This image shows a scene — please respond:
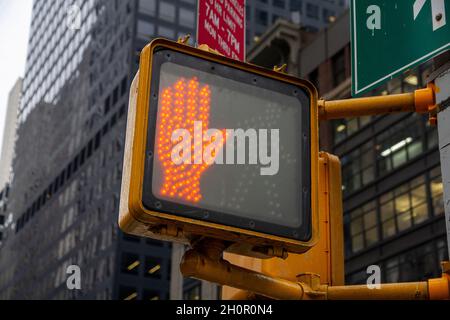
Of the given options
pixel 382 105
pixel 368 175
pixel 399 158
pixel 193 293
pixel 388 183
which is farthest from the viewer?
pixel 193 293

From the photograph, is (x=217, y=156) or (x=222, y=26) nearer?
(x=217, y=156)

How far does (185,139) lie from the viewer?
3244 millimetres

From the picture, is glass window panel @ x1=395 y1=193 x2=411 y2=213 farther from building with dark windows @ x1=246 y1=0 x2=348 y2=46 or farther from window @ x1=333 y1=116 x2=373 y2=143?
building with dark windows @ x1=246 y1=0 x2=348 y2=46

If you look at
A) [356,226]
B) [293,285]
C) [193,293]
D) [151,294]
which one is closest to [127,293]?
[151,294]

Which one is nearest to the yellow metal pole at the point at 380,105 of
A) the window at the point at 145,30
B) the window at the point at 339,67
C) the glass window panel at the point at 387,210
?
the glass window panel at the point at 387,210

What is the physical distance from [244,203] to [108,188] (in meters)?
95.5

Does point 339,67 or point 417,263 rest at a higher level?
point 339,67

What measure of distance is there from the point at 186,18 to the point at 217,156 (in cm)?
10777

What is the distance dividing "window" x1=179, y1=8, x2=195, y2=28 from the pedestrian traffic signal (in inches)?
4192

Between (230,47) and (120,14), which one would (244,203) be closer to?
(230,47)

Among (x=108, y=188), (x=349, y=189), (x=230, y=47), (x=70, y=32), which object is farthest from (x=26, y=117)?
(x=230, y=47)

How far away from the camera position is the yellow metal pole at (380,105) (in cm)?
423

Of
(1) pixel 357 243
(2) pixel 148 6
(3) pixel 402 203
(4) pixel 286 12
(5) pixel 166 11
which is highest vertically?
(4) pixel 286 12

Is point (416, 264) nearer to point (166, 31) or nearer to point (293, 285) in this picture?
point (293, 285)
